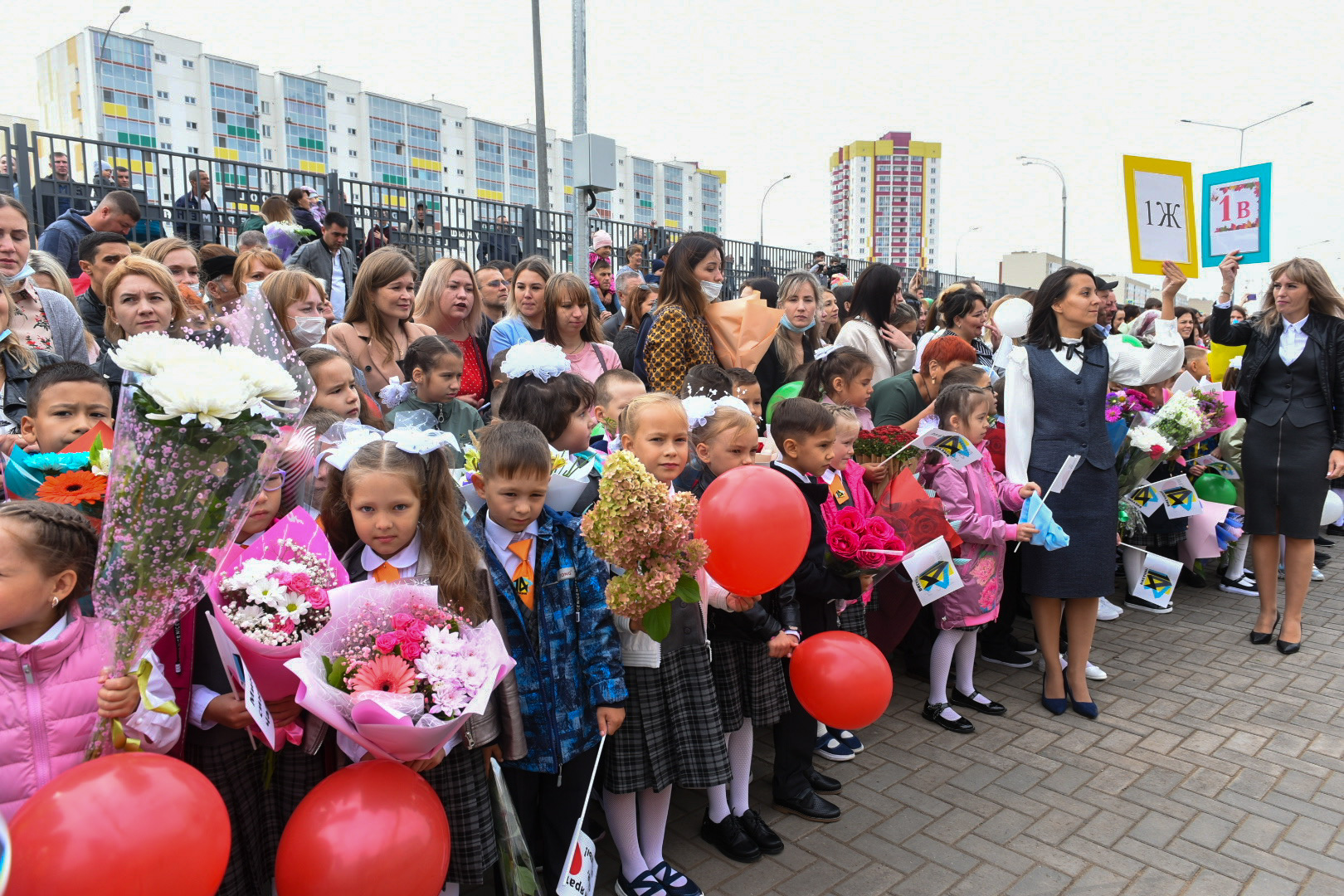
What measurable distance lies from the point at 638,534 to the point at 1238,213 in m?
6.19

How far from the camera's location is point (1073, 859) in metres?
3.29

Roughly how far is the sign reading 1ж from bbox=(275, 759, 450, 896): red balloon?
6731 mm

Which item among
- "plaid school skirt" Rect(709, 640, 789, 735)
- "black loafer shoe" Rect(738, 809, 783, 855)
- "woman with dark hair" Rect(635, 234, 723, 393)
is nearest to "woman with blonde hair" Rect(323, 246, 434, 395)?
"woman with dark hair" Rect(635, 234, 723, 393)

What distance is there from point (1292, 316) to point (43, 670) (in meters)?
6.71

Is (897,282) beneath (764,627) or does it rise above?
above

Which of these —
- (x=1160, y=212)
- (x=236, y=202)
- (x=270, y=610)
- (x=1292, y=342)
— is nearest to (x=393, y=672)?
(x=270, y=610)

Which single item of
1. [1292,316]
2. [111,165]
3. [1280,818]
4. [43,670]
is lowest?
[1280,818]

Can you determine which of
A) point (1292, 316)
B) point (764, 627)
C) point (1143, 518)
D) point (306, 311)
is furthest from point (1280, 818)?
point (306, 311)

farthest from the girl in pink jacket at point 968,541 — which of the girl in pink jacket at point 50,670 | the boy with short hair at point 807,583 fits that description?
the girl in pink jacket at point 50,670

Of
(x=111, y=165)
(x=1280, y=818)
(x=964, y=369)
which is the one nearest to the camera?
(x=1280, y=818)

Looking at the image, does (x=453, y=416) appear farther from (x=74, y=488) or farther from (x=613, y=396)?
(x=74, y=488)

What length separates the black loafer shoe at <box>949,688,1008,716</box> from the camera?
4676 millimetres

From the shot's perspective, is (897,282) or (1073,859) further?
(897,282)

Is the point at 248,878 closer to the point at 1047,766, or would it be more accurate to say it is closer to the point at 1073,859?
the point at 1073,859
